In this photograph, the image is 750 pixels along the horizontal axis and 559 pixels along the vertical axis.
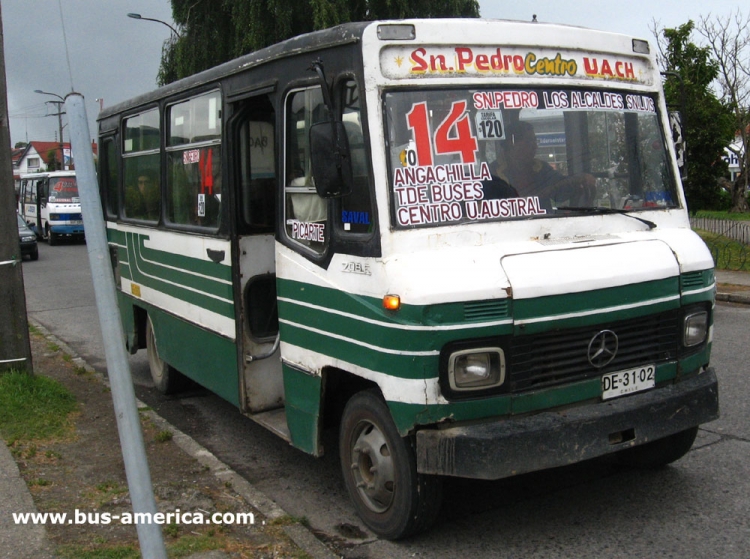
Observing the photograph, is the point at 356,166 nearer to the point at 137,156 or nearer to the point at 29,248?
the point at 137,156

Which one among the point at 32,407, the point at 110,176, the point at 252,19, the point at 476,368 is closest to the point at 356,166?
the point at 476,368

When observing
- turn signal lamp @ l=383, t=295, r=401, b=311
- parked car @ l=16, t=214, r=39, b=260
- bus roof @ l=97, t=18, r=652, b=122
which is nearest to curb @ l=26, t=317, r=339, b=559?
turn signal lamp @ l=383, t=295, r=401, b=311

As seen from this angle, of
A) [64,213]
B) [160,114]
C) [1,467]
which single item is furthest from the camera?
[64,213]

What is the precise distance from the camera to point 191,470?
18.3 feet

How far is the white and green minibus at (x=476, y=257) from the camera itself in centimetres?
399

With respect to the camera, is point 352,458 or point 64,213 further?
point 64,213

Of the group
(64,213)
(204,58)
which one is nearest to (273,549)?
(204,58)

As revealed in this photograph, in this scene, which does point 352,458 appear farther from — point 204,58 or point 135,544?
point 204,58

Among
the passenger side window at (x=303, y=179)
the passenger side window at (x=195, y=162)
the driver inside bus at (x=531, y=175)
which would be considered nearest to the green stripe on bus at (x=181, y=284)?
the passenger side window at (x=195, y=162)

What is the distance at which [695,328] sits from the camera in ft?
15.3

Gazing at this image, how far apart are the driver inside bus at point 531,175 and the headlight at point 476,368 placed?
96 cm

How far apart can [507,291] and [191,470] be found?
107 inches

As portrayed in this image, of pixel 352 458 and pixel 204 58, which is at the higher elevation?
pixel 204 58

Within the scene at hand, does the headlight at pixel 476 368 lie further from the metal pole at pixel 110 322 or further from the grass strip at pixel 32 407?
the grass strip at pixel 32 407
